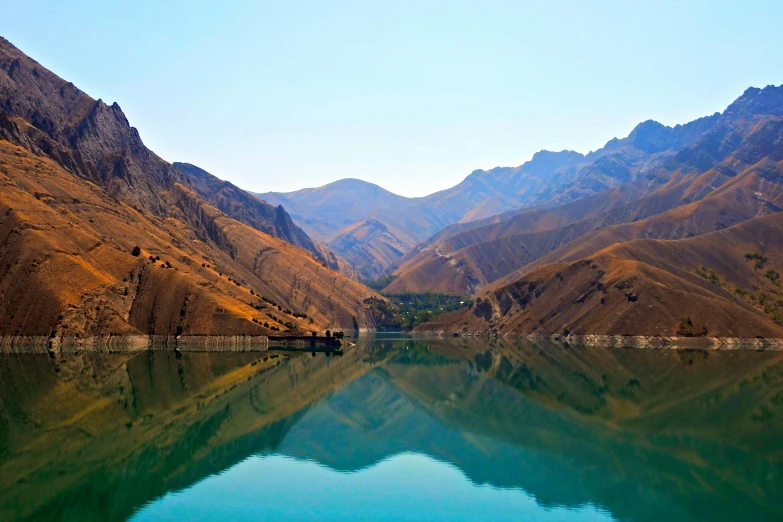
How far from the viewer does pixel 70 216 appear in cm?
17625

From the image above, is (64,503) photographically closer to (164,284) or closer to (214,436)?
(214,436)

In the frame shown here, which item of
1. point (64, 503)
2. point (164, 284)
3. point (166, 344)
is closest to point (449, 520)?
point (64, 503)

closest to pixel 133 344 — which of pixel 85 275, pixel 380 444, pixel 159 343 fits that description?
pixel 159 343

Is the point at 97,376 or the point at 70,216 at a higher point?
the point at 70,216

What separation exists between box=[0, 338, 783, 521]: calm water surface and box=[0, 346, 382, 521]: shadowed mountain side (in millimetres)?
252

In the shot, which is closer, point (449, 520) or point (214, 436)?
→ point (449, 520)

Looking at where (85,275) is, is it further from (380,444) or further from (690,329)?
(690,329)

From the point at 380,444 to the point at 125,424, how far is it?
25.5 m

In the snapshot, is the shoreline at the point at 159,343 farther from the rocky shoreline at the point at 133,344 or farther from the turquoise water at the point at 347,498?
the turquoise water at the point at 347,498

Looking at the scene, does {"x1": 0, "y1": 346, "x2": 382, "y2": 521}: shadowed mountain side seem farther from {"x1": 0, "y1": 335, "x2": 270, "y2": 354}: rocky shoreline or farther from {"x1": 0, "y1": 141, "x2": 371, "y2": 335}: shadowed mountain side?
{"x1": 0, "y1": 141, "x2": 371, "y2": 335}: shadowed mountain side

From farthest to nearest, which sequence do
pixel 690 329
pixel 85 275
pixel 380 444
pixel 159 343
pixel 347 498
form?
pixel 690 329 < pixel 159 343 < pixel 85 275 < pixel 380 444 < pixel 347 498

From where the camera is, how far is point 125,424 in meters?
67.1

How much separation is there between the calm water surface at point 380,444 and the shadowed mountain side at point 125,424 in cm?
25

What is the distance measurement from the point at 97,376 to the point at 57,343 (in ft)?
149
